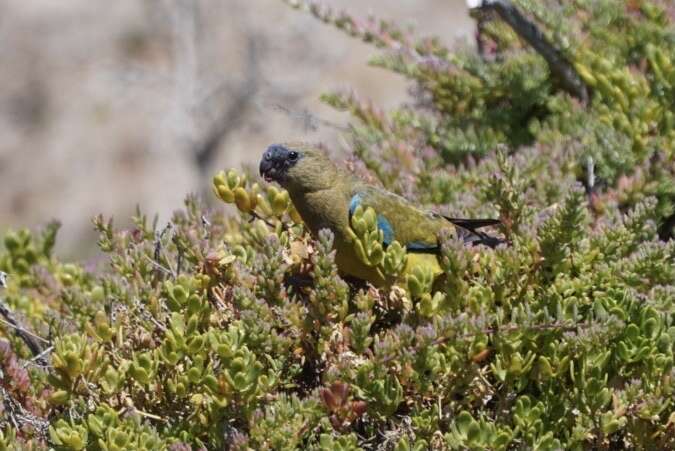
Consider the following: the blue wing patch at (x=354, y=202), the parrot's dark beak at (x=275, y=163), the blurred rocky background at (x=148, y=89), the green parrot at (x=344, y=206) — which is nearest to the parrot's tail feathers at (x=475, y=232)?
the green parrot at (x=344, y=206)

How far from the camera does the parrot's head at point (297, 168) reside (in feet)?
10.0

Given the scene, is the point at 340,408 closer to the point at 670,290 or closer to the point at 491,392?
the point at 491,392

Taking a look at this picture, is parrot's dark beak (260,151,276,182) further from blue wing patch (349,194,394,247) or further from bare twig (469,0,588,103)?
bare twig (469,0,588,103)

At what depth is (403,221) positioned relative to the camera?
2.94m

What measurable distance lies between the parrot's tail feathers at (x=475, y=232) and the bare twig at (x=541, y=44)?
1.07 meters

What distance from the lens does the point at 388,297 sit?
2553mm

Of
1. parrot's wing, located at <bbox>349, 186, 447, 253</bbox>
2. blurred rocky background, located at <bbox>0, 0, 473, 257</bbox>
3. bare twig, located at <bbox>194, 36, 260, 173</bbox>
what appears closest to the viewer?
parrot's wing, located at <bbox>349, 186, 447, 253</bbox>

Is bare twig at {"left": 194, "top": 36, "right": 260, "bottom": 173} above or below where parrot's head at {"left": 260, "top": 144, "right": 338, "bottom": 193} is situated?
below

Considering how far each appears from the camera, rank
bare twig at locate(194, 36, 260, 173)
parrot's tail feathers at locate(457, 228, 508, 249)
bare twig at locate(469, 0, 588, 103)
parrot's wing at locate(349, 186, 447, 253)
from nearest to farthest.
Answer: parrot's tail feathers at locate(457, 228, 508, 249) < parrot's wing at locate(349, 186, 447, 253) < bare twig at locate(469, 0, 588, 103) < bare twig at locate(194, 36, 260, 173)

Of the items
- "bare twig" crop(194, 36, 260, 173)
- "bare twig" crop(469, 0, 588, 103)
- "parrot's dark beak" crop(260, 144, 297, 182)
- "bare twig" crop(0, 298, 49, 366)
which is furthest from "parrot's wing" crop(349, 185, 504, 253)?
"bare twig" crop(194, 36, 260, 173)

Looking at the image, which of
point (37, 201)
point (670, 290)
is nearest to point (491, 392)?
point (670, 290)

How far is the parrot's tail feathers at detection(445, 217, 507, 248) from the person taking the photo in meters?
2.79

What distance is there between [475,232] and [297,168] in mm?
582

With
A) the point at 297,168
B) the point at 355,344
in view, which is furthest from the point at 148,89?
the point at 355,344
